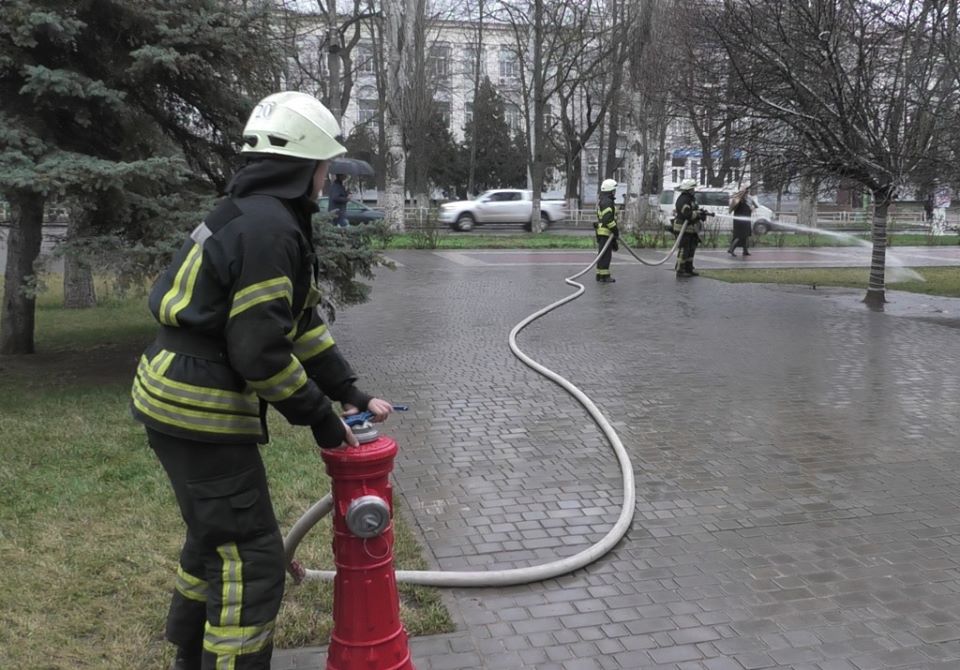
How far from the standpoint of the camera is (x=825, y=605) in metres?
3.56

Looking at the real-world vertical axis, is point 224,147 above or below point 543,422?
above

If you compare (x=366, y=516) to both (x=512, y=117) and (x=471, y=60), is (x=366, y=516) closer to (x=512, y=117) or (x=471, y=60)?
(x=471, y=60)

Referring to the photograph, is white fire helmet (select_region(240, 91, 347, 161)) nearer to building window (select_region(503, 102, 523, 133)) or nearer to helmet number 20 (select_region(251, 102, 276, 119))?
helmet number 20 (select_region(251, 102, 276, 119))

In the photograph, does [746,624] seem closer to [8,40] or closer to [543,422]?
[543,422]

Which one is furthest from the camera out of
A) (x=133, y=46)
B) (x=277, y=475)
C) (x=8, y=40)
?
(x=133, y=46)

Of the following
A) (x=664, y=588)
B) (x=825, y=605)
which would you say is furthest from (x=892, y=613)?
(x=664, y=588)

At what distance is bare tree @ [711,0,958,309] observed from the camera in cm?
1120

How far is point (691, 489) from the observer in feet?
16.3

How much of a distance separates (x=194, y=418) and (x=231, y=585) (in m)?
0.51

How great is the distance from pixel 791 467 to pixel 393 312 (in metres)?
7.53

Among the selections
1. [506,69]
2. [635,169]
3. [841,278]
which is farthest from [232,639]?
[506,69]

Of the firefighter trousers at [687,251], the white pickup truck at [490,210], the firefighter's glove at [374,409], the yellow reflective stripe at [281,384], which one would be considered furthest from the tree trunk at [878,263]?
the white pickup truck at [490,210]

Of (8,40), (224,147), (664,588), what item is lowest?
(664,588)

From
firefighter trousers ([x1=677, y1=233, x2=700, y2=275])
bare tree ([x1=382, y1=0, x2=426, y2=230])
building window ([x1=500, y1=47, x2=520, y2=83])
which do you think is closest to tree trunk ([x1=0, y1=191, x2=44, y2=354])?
firefighter trousers ([x1=677, y1=233, x2=700, y2=275])
